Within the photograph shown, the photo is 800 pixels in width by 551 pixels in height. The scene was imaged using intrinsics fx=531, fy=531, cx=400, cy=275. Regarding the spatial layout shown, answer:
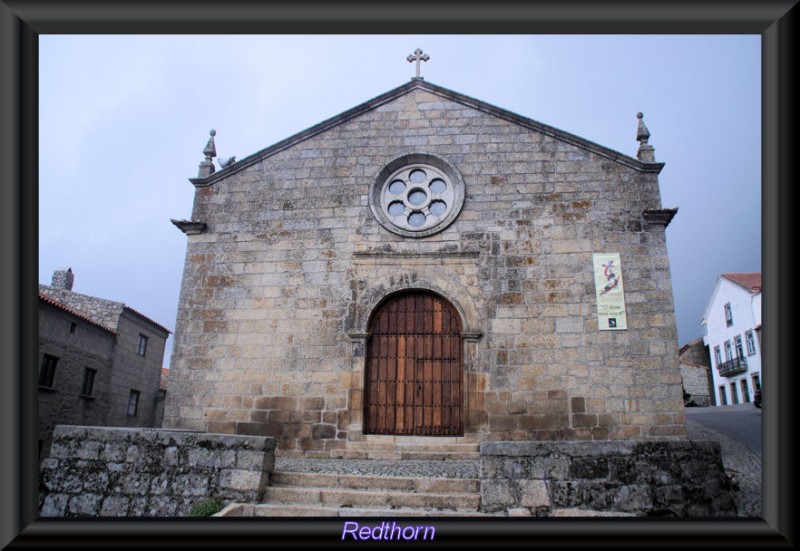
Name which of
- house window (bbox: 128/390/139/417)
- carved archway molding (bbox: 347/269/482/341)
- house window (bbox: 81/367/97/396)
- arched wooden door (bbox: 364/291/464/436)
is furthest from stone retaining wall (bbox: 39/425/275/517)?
house window (bbox: 128/390/139/417)

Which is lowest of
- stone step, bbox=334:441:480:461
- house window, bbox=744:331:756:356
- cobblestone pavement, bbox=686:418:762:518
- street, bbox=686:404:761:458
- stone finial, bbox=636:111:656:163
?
street, bbox=686:404:761:458

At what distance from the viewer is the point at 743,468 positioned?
8836 millimetres

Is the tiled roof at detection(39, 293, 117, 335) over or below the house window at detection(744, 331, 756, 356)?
over

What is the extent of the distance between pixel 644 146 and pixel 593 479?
7291mm

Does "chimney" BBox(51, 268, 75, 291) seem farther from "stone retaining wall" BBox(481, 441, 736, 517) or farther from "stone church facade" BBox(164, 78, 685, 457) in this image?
"stone retaining wall" BBox(481, 441, 736, 517)

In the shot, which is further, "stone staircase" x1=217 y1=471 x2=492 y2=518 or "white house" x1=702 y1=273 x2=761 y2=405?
"white house" x1=702 y1=273 x2=761 y2=405

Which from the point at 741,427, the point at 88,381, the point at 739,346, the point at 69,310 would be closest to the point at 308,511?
the point at 741,427

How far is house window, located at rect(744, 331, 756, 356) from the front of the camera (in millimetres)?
28939

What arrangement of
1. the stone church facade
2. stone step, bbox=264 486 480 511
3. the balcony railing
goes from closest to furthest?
1. stone step, bbox=264 486 480 511
2. the stone church facade
3. the balcony railing

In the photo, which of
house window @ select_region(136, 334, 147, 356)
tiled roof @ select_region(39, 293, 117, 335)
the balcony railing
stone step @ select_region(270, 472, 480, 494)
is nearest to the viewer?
stone step @ select_region(270, 472, 480, 494)

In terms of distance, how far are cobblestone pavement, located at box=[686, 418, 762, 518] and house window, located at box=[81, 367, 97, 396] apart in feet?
66.8

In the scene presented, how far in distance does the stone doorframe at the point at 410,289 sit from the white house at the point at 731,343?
1844cm

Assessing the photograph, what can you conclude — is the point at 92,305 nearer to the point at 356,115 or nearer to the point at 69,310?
the point at 69,310

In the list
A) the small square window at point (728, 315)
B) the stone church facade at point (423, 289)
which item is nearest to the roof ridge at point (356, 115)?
the stone church facade at point (423, 289)
